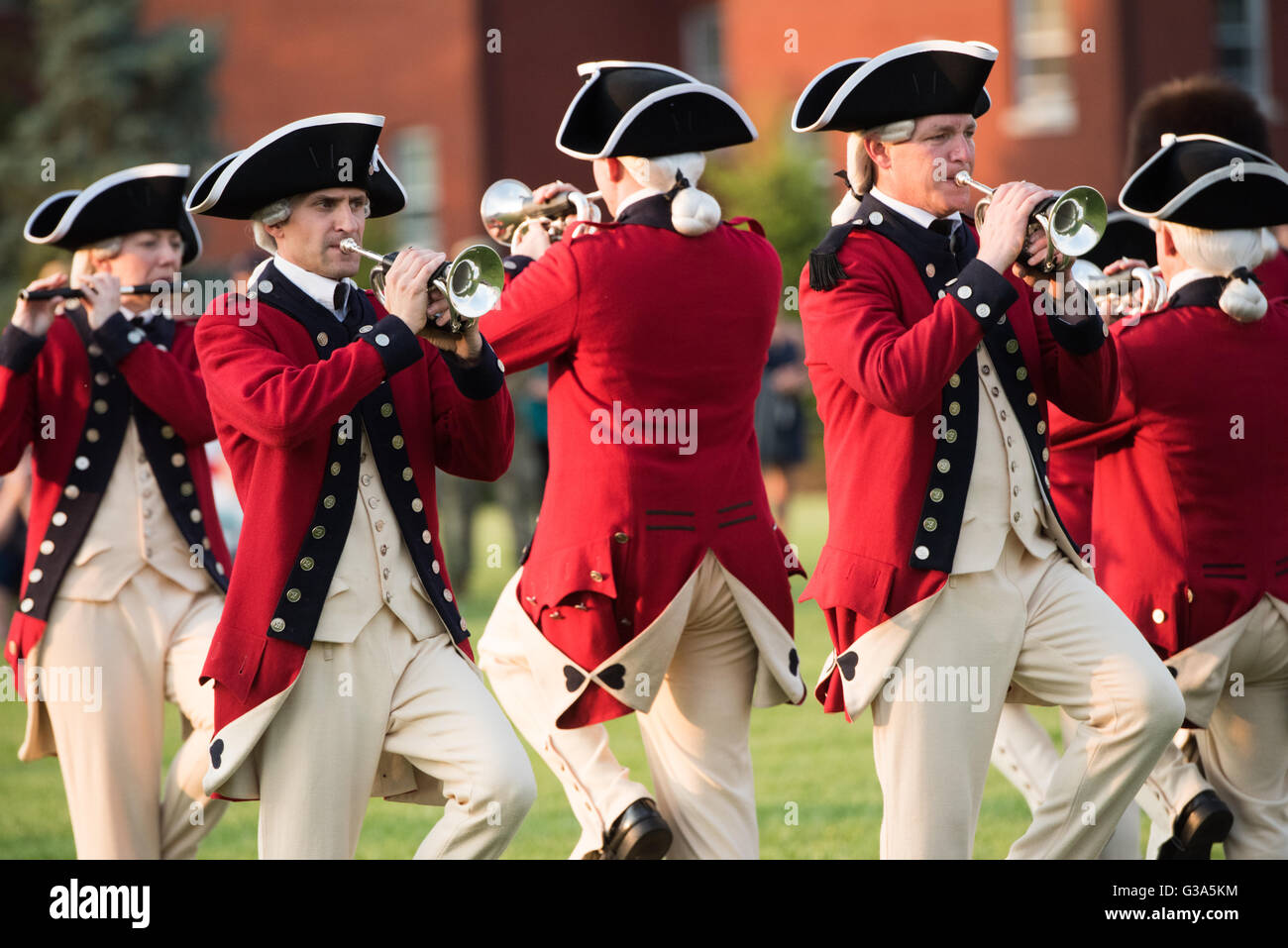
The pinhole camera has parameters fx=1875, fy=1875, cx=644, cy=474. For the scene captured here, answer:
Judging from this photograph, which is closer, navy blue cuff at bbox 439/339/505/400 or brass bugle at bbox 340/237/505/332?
brass bugle at bbox 340/237/505/332

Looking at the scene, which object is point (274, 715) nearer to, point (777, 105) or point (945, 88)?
point (945, 88)

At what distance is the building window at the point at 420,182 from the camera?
3262cm

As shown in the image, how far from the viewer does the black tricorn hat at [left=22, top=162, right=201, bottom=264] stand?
21.9 feet

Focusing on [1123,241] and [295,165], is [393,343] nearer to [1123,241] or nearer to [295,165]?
[295,165]

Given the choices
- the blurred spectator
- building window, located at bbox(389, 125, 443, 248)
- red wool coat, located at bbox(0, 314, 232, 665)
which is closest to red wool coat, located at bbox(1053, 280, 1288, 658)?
red wool coat, located at bbox(0, 314, 232, 665)

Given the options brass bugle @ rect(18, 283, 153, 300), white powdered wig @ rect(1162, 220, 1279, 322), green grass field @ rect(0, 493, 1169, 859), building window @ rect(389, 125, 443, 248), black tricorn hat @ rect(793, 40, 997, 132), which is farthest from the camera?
building window @ rect(389, 125, 443, 248)

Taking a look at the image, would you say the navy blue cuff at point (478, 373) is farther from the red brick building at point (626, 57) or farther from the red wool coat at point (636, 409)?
the red brick building at point (626, 57)

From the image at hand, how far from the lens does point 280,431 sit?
15.8 feet

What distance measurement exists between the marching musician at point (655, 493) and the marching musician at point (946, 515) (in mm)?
462

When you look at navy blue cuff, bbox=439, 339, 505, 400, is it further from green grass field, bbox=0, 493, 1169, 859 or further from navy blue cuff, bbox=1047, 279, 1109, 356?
green grass field, bbox=0, 493, 1169, 859

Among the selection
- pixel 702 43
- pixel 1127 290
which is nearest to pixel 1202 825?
pixel 1127 290

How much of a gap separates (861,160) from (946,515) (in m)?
1.09

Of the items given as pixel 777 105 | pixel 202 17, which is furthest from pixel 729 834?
pixel 202 17

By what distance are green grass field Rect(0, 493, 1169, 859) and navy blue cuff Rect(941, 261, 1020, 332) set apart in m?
2.51
